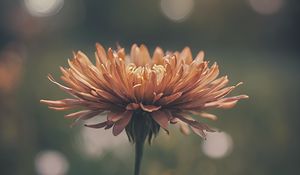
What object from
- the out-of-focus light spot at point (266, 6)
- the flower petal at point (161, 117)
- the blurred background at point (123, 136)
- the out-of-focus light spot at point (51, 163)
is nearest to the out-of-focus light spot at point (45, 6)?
the out-of-focus light spot at point (266, 6)

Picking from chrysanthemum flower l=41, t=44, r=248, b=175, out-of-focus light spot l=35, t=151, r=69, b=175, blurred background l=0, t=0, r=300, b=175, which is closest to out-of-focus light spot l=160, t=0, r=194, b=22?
blurred background l=0, t=0, r=300, b=175

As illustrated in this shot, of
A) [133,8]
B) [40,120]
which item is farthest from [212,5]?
[40,120]

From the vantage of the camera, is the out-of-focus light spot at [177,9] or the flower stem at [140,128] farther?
the out-of-focus light spot at [177,9]

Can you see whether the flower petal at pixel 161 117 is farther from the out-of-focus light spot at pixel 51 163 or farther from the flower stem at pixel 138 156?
the out-of-focus light spot at pixel 51 163

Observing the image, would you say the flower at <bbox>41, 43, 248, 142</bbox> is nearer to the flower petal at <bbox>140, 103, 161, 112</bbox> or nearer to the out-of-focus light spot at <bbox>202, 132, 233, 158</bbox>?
the flower petal at <bbox>140, 103, 161, 112</bbox>

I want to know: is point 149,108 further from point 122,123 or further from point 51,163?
point 51,163

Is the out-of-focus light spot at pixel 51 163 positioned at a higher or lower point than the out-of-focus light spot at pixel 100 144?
lower

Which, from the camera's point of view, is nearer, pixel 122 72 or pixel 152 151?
pixel 122 72

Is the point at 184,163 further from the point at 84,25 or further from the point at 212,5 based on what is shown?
the point at 84,25
